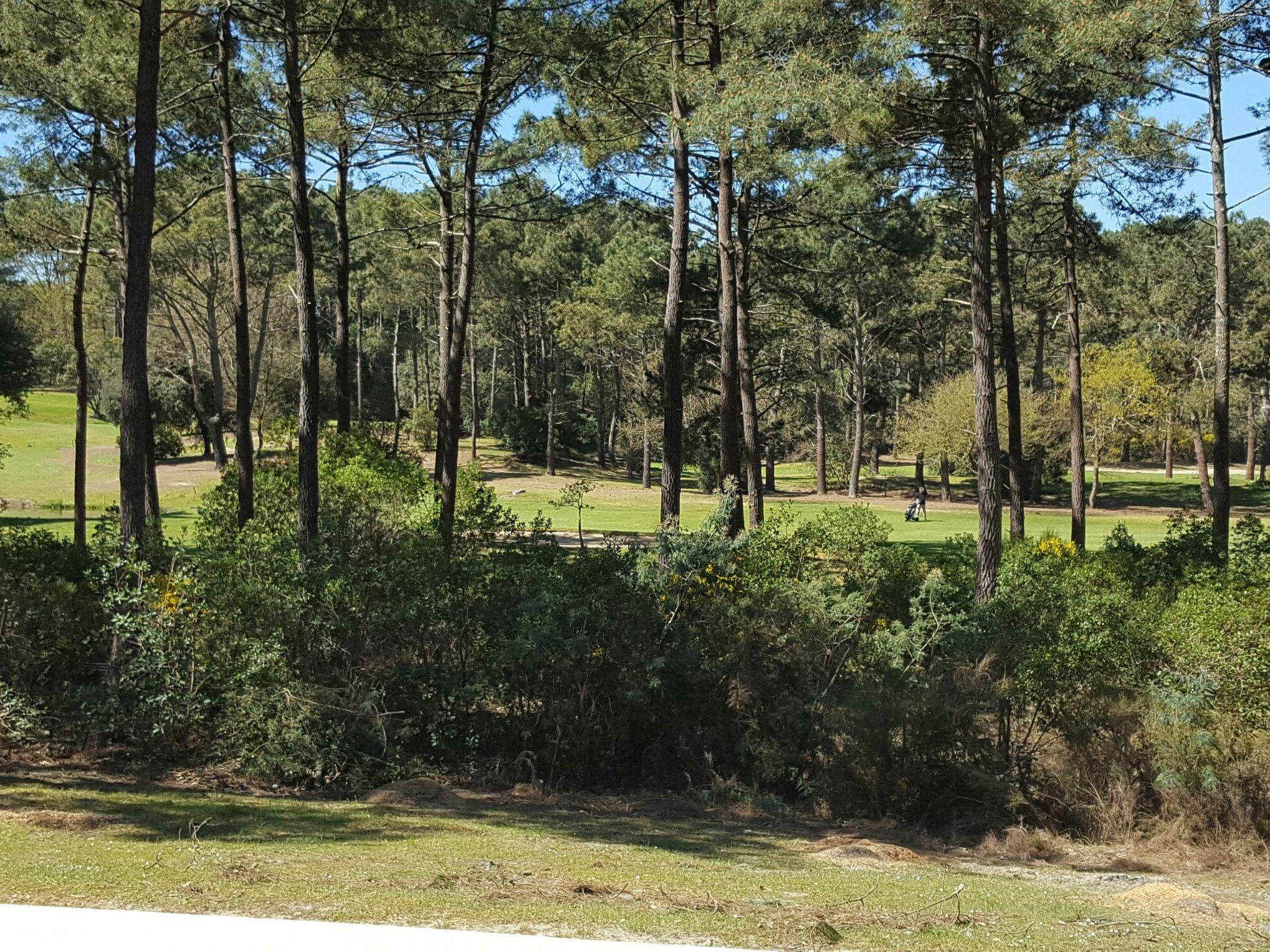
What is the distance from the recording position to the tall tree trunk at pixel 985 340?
1494 cm

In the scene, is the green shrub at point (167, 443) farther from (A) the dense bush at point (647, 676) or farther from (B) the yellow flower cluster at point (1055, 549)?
(B) the yellow flower cluster at point (1055, 549)

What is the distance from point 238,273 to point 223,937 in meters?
15.7

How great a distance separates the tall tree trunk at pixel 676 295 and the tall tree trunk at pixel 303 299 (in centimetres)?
552

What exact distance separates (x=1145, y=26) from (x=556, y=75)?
9.39 m

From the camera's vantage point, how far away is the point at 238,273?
18.7 metres

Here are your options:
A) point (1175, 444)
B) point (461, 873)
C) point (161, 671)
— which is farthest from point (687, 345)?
point (1175, 444)

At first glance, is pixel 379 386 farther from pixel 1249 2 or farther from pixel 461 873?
pixel 461 873

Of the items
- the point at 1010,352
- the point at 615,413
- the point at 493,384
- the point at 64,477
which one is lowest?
the point at 64,477

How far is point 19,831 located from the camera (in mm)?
7707

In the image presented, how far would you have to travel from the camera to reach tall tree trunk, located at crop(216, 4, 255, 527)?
1702cm

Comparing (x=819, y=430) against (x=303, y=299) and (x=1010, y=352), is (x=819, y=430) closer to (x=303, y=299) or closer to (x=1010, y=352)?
(x=1010, y=352)

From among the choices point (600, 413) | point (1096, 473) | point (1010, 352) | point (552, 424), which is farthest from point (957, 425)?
point (1010, 352)

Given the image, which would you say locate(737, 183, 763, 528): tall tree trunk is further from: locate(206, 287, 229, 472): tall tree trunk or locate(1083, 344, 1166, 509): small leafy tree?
locate(1083, 344, 1166, 509): small leafy tree

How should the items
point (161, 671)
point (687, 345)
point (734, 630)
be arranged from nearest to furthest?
point (161, 671)
point (734, 630)
point (687, 345)
